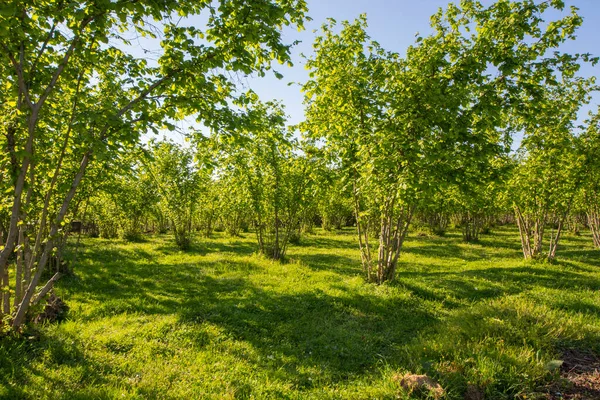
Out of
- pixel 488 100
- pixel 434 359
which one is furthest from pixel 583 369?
pixel 488 100

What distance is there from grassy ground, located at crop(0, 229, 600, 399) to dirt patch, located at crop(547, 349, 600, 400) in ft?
0.59

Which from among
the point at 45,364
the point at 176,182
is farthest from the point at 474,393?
the point at 176,182

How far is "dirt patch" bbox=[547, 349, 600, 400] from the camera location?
440 cm

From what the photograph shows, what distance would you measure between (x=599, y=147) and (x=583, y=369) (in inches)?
564

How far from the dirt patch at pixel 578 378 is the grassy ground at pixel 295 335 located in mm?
179

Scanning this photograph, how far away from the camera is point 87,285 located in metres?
10.7

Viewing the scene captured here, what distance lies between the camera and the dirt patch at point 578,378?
173 inches

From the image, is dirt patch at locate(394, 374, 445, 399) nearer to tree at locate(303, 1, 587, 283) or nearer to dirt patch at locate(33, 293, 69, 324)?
tree at locate(303, 1, 587, 283)

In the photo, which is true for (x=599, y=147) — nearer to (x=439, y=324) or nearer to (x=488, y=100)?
(x=488, y=100)

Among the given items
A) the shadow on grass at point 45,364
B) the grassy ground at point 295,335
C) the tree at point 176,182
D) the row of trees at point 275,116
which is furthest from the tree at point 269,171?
the shadow on grass at point 45,364

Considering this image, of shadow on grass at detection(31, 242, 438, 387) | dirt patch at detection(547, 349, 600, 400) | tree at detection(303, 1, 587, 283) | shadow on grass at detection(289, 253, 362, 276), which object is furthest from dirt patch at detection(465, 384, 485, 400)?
shadow on grass at detection(289, 253, 362, 276)

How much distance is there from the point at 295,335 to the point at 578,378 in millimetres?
5244

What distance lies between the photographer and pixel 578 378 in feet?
15.6

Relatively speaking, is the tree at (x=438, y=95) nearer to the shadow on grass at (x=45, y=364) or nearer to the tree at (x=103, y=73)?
the tree at (x=103, y=73)
